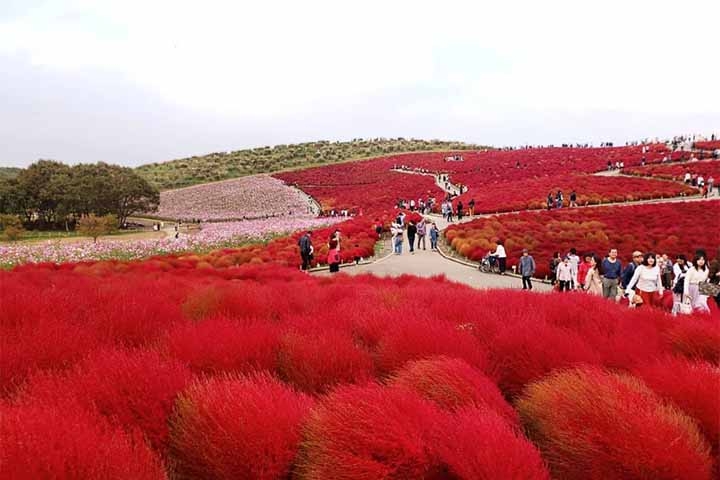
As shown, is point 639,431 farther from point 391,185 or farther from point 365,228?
point 391,185

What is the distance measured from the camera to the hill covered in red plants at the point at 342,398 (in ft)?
6.61

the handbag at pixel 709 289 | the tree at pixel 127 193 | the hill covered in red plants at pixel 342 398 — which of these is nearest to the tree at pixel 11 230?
the tree at pixel 127 193

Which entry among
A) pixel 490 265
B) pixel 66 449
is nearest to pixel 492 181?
pixel 490 265

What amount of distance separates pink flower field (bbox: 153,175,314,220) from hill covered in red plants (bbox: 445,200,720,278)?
2043 cm

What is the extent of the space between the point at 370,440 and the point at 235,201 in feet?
161

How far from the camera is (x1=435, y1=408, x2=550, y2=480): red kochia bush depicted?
1950 millimetres

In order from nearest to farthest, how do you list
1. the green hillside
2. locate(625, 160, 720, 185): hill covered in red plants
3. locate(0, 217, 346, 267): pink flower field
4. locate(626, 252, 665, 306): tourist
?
locate(626, 252, 665, 306): tourist
locate(0, 217, 346, 267): pink flower field
locate(625, 160, 720, 185): hill covered in red plants
the green hillside

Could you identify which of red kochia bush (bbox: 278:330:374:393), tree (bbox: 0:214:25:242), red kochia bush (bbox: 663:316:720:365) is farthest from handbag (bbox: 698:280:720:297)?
tree (bbox: 0:214:25:242)

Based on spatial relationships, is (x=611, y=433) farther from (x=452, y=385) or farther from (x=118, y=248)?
(x=118, y=248)

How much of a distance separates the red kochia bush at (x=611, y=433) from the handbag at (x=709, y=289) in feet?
27.9

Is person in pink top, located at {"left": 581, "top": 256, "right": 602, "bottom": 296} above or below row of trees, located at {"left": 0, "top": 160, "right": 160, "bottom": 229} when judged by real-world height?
below

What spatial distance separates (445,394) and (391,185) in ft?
154

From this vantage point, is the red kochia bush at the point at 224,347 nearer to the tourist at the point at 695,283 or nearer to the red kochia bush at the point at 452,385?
the red kochia bush at the point at 452,385

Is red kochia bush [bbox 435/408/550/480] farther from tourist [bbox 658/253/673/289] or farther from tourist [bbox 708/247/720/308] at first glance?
tourist [bbox 658/253/673/289]
